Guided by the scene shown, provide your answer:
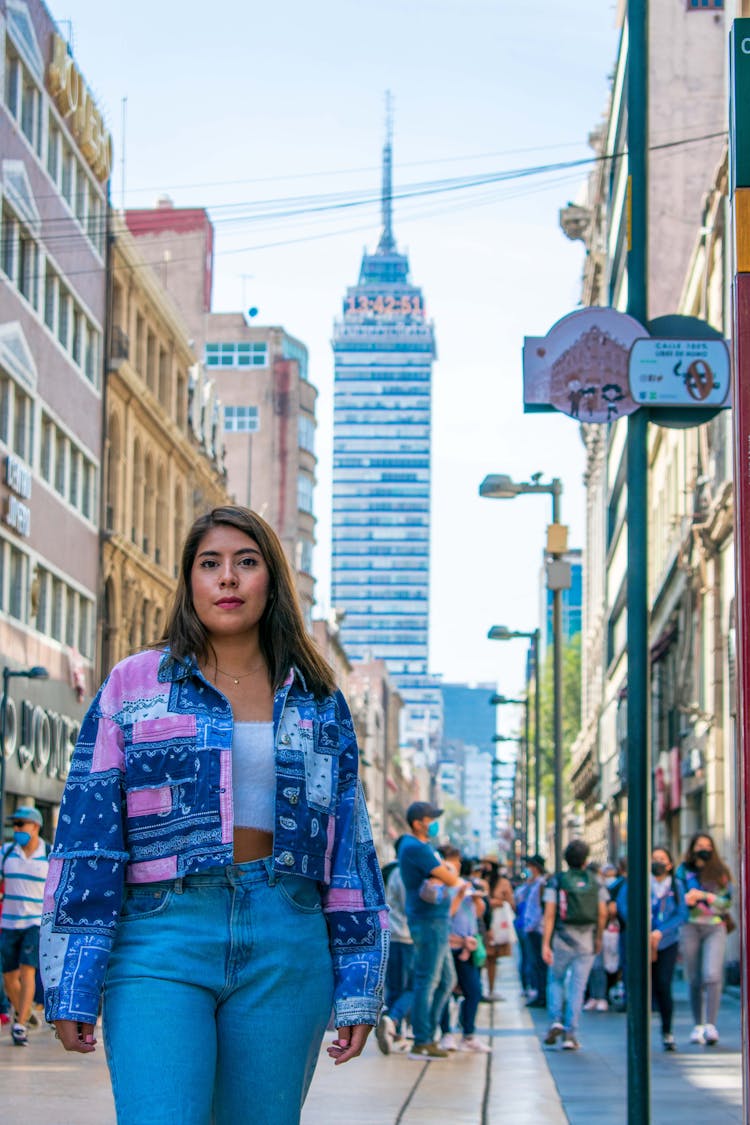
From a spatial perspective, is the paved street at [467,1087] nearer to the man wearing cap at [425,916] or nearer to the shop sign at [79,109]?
the man wearing cap at [425,916]

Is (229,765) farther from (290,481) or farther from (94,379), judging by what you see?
(290,481)

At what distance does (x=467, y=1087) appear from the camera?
12.5 meters

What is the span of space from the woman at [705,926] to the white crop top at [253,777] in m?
13.1

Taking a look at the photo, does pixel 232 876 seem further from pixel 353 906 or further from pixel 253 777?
pixel 353 906

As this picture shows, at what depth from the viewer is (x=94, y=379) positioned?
1918 inches

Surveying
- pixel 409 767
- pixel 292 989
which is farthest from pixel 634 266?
pixel 409 767

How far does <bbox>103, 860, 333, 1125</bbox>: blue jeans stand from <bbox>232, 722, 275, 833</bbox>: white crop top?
0.11 m

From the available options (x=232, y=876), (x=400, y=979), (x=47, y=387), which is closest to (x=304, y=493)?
(x=47, y=387)

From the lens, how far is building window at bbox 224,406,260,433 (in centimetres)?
8812

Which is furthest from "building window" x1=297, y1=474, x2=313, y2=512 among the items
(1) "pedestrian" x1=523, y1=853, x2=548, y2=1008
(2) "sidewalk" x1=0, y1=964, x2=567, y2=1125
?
(2) "sidewalk" x1=0, y1=964, x2=567, y2=1125

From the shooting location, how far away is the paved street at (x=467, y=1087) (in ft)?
34.6

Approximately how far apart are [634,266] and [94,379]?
40256mm

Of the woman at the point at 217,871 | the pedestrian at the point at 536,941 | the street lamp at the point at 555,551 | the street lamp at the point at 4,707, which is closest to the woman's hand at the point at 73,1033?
the woman at the point at 217,871

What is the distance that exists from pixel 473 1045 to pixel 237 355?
76.9 meters
